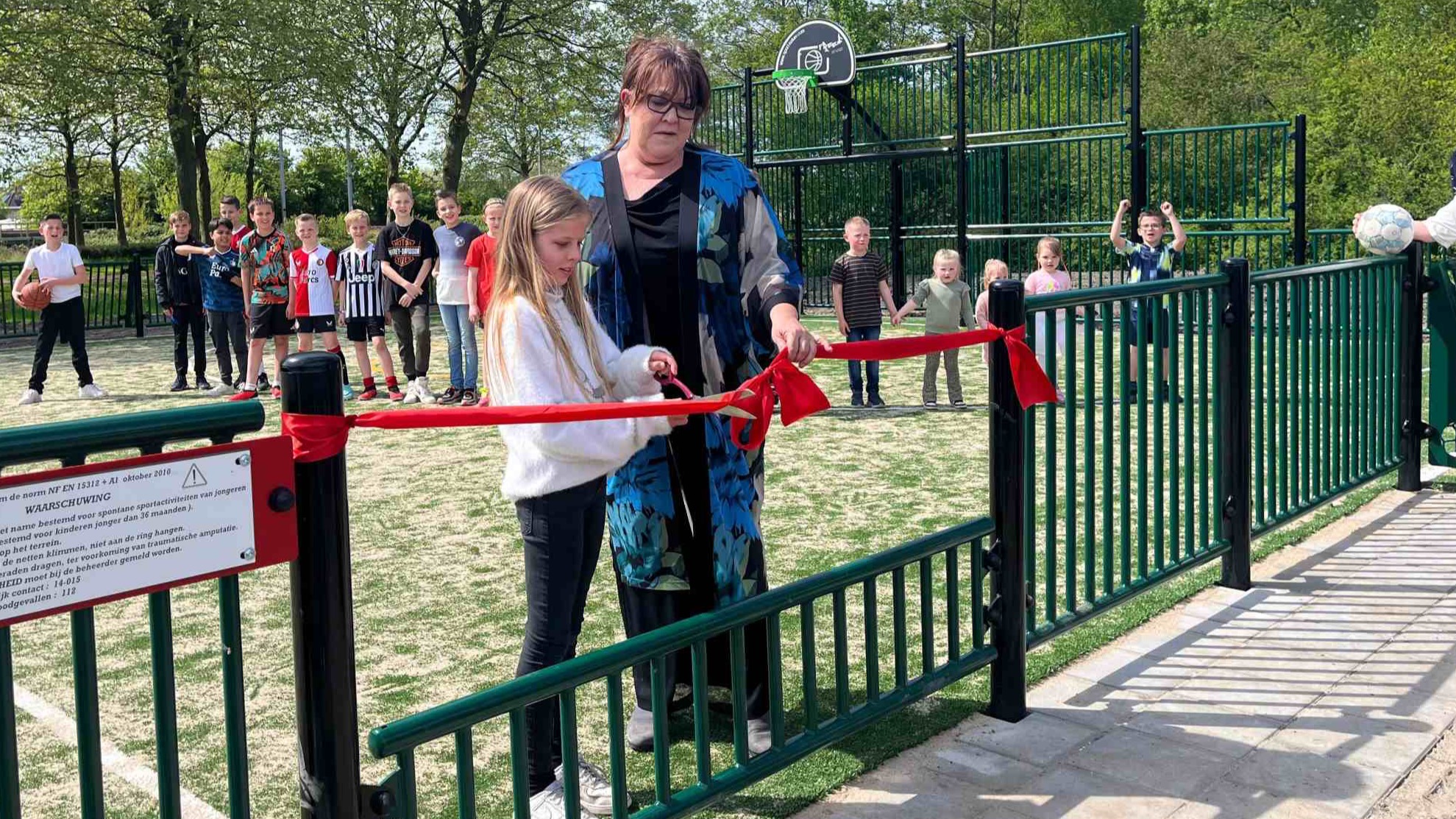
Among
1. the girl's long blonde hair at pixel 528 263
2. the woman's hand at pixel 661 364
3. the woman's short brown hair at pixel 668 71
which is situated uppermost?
the woman's short brown hair at pixel 668 71

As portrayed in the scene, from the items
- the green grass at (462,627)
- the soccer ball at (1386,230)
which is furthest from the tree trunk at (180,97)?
the soccer ball at (1386,230)

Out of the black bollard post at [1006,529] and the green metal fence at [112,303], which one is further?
the green metal fence at [112,303]

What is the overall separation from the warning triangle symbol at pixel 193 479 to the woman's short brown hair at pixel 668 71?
1762mm

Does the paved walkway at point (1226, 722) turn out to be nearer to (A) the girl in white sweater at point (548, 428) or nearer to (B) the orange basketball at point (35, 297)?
(A) the girl in white sweater at point (548, 428)

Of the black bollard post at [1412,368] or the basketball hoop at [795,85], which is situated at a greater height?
the basketball hoop at [795,85]

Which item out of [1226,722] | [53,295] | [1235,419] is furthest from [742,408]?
[53,295]

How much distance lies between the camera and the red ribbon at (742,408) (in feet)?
7.55

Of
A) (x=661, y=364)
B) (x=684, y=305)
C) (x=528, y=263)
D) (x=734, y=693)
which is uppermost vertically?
(x=528, y=263)

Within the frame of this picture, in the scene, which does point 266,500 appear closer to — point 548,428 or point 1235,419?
point 548,428

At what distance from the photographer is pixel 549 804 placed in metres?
3.23

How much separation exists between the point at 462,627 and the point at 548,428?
2.25 metres

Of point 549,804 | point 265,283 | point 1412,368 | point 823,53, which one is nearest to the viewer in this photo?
point 549,804

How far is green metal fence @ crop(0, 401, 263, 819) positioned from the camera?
1.93 metres

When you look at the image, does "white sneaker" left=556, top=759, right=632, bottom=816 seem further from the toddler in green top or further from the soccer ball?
the toddler in green top
